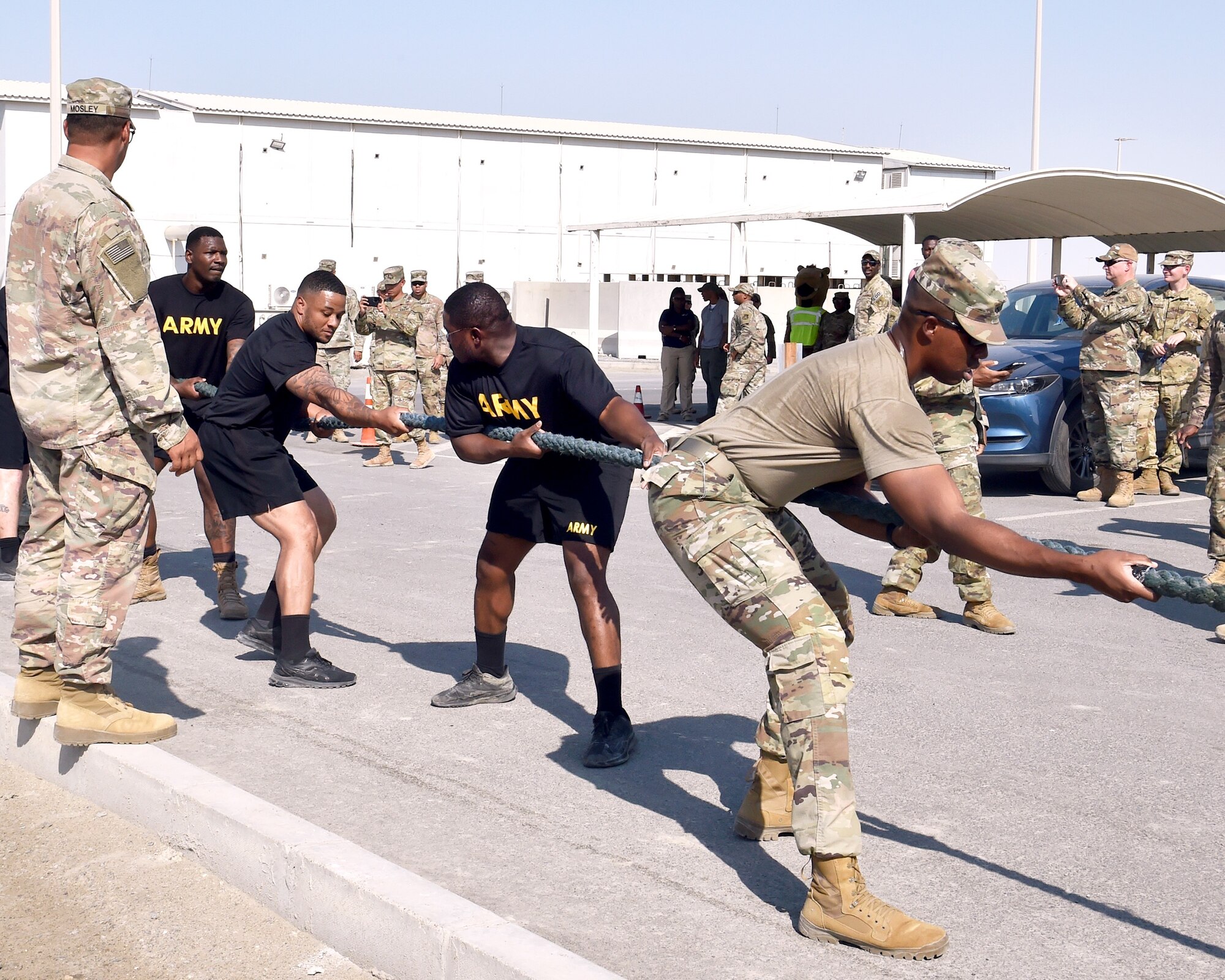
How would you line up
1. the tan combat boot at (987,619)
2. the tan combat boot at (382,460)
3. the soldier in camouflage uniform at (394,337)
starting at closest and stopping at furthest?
the tan combat boot at (987,619) < the tan combat boot at (382,460) < the soldier in camouflage uniform at (394,337)

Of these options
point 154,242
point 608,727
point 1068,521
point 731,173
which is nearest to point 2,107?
point 154,242

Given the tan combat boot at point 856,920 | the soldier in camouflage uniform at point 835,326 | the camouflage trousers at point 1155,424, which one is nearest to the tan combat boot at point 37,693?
the tan combat boot at point 856,920

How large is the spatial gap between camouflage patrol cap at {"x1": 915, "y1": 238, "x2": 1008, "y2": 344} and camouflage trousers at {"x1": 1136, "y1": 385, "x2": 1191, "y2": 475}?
8.37 metres

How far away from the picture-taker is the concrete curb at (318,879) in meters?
3.31

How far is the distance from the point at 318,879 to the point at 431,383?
12.3 m

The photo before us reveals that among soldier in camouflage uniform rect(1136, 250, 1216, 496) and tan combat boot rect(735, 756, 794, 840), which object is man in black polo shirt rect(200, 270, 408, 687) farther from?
soldier in camouflage uniform rect(1136, 250, 1216, 496)

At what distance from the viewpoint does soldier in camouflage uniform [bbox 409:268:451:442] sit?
610 inches

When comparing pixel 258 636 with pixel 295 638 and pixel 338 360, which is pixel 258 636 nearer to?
pixel 295 638

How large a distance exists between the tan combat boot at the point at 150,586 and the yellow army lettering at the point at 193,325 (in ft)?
4.48

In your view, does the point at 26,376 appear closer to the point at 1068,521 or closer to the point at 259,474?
the point at 259,474

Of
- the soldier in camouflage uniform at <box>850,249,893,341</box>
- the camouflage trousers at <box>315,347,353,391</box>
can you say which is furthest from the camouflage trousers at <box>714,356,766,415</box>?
the camouflage trousers at <box>315,347,353,391</box>

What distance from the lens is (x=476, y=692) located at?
19.4 feet

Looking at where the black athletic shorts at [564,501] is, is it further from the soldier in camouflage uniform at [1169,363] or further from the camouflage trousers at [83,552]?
the soldier in camouflage uniform at [1169,363]

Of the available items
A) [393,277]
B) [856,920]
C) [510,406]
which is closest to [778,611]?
[856,920]
